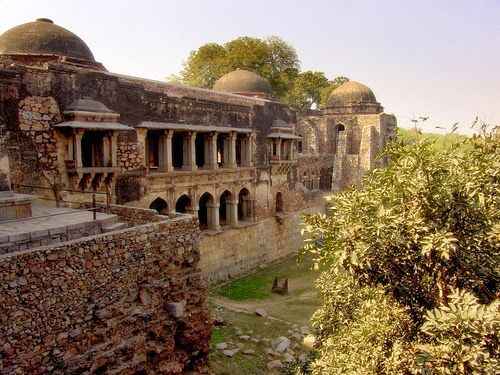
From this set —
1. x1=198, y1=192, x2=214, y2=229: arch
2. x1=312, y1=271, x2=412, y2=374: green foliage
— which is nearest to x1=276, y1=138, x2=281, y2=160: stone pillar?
x1=198, y1=192, x2=214, y2=229: arch


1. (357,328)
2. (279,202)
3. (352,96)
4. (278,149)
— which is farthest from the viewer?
(352,96)

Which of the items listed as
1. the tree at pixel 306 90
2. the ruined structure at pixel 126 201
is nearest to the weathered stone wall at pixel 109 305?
the ruined structure at pixel 126 201

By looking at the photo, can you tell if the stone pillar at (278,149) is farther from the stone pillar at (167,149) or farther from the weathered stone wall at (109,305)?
the weathered stone wall at (109,305)

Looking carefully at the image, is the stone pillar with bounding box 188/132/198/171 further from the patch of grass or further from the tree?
the tree

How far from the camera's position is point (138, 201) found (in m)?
13.4

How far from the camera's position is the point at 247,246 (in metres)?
18.1

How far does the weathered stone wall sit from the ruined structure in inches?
0.8

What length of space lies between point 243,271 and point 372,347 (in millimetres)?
12553

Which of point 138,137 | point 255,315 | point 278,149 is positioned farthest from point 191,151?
point 255,315

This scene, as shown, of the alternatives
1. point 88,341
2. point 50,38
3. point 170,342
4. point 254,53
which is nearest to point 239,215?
point 50,38

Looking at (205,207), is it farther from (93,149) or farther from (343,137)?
(343,137)

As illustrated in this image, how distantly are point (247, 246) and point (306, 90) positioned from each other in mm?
25908

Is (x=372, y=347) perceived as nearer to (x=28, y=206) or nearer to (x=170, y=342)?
(x=170, y=342)

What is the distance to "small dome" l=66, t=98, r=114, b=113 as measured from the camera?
11.2 metres
